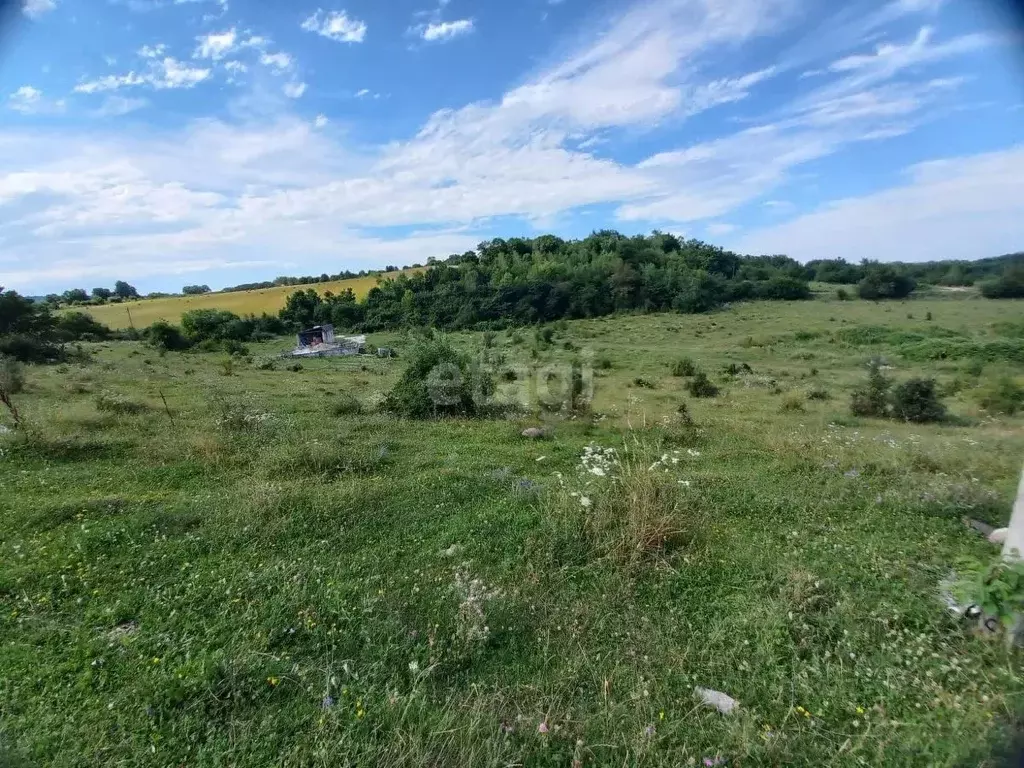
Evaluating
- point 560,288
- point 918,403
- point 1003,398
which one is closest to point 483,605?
point 918,403

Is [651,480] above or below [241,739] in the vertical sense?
above

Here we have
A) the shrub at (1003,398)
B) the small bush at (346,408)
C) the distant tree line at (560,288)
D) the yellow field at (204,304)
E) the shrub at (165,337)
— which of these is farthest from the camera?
the yellow field at (204,304)

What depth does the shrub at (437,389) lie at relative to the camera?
44.5 ft

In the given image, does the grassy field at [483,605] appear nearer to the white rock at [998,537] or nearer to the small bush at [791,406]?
the white rock at [998,537]

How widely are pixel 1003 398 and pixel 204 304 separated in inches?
2823

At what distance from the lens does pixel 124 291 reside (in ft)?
251

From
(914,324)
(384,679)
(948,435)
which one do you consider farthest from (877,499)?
(914,324)

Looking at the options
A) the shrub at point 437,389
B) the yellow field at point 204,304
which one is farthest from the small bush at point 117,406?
the yellow field at point 204,304

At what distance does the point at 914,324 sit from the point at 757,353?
10.3 metres

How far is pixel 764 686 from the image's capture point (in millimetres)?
3541

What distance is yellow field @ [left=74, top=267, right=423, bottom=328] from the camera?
58344 millimetres

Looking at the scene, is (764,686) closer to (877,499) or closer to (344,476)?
→ (877,499)

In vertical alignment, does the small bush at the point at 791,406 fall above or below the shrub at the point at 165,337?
below

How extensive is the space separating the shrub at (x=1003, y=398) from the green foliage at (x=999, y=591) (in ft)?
53.3
